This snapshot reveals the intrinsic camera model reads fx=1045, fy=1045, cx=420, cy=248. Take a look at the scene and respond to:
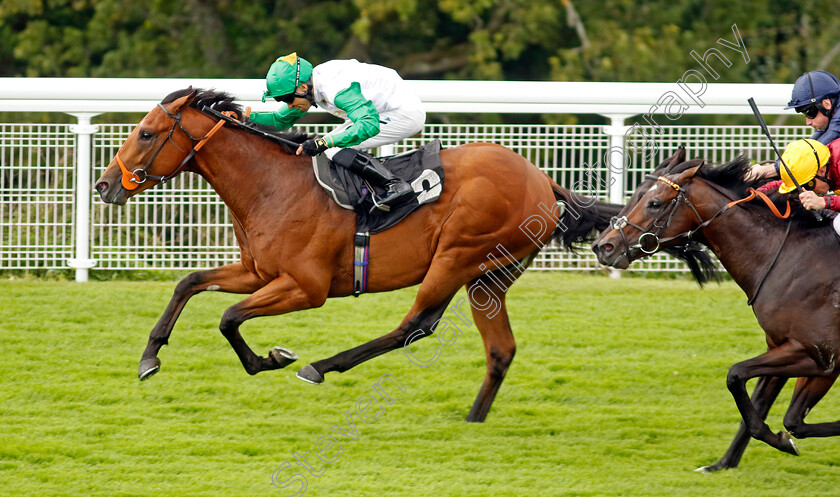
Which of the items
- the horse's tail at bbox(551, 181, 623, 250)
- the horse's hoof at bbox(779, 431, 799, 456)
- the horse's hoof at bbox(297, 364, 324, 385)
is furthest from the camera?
the horse's tail at bbox(551, 181, 623, 250)

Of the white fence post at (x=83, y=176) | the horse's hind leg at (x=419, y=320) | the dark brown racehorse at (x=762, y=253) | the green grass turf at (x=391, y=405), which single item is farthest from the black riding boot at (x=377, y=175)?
the white fence post at (x=83, y=176)

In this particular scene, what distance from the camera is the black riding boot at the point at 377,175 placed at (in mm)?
5086

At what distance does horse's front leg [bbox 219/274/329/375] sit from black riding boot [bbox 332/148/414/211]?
52cm

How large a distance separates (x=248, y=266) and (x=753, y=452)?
270 centimetres

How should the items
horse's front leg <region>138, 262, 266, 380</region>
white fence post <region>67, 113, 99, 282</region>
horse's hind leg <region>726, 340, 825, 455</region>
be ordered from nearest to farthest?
horse's hind leg <region>726, 340, 825, 455</region>
horse's front leg <region>138, 262, 266, 380</region>
white fence post <region>67, 113, 99, 282</region>

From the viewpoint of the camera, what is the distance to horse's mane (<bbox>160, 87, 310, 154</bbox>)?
5.12m

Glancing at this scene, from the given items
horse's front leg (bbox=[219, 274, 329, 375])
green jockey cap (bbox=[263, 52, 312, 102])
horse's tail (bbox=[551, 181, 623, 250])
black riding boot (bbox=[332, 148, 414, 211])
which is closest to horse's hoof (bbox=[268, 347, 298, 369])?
horse's front leg (bbox=[219, 274, 329, 375])

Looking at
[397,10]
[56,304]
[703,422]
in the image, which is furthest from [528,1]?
[703,422]

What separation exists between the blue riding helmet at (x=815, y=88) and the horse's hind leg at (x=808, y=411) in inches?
48.3

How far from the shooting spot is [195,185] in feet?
28.1

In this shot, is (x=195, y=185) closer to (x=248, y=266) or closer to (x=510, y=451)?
(x=248, y=266)

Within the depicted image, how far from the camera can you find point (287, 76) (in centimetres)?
501

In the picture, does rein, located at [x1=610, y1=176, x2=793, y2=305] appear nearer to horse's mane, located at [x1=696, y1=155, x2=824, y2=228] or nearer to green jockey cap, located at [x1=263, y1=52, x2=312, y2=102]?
horse's mane, located at [x1=696, y1=155, x2=824, y2=228]

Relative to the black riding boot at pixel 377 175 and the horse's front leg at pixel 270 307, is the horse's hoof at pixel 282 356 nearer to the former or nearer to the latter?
the horse's front leg at pixel 270 307
